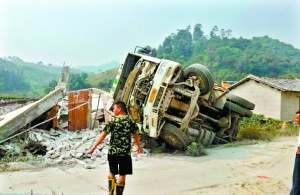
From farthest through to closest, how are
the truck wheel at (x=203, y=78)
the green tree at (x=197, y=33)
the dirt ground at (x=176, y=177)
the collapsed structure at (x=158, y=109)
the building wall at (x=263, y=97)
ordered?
the green tree at (x=197, y=33)
the building wall at (x=263, y=97)
the truck wheel at (x=203, y=78)
the collapsed structure at (x=158, y=109)
the dirt ground at (x=176, y=177)

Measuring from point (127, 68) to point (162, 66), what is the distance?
1.53m

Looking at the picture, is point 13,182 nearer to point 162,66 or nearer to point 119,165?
point 119,165

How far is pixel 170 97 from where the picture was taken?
9.95 meters

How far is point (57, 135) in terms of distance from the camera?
35.8ft

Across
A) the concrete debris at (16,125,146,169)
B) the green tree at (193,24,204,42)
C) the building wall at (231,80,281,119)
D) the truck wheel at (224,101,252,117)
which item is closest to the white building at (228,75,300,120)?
the building wall at (231,80,281,119)

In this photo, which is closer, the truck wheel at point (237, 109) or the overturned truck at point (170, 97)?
the overturned truck at point (170, 97)

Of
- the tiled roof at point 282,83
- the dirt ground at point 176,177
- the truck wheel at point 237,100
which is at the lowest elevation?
the dirt ground at point 176,177

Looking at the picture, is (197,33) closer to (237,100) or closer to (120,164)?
(237,100)

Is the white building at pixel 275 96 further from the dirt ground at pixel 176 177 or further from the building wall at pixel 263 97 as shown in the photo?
the dirt ground at pixel 176 177

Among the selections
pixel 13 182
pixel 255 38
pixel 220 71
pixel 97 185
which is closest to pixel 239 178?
pixel 97 185

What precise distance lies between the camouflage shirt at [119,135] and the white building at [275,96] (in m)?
22.7

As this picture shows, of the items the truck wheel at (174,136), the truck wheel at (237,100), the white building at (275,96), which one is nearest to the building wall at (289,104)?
the white building at (275,96)

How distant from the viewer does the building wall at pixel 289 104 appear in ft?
87.7

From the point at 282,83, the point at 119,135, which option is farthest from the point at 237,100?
the point at 282,83
